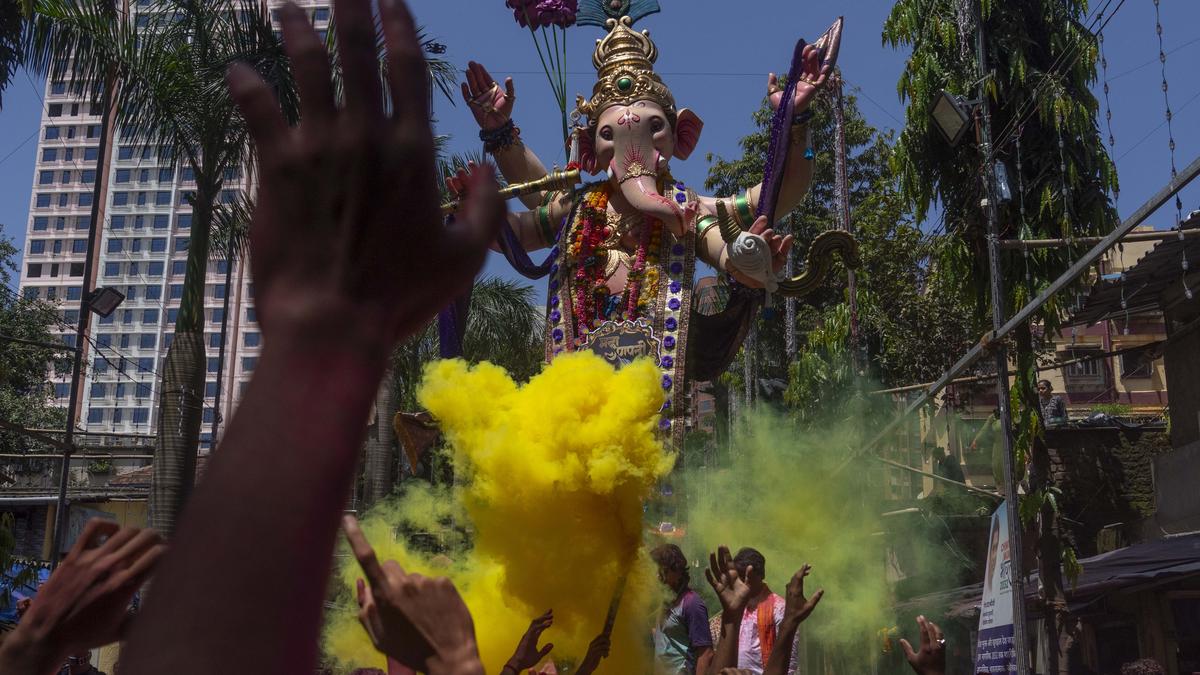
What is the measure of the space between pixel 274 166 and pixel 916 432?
2457 centimetres

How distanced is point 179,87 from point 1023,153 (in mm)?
8943

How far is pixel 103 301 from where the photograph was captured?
14.7 meters

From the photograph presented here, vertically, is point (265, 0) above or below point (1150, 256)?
above

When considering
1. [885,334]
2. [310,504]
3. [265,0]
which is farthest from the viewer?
[885,334]

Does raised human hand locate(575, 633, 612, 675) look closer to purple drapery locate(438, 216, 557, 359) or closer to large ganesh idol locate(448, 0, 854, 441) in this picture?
large ganesh idol locate(448, 0, 854, 441)

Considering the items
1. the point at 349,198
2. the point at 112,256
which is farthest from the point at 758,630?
the point at 112,256

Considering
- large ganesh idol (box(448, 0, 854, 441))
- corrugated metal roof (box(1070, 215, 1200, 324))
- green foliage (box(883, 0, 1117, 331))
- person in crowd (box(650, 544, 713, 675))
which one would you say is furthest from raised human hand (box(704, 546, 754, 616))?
corrugated metal roof (box(1070, 215, 1200, 324))

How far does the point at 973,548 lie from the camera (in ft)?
68.0

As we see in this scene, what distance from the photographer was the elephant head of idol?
655cm

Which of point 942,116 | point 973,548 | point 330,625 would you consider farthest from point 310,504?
point 973,548

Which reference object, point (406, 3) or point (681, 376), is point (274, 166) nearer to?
point (406, 3)

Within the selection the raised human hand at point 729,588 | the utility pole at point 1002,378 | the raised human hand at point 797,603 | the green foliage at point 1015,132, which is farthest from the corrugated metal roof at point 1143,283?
the raised human hand at point 729,588

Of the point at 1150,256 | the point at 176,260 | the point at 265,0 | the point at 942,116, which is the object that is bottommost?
the point at 1150,256

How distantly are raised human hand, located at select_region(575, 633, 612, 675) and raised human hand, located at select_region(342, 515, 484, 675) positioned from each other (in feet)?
7.72
